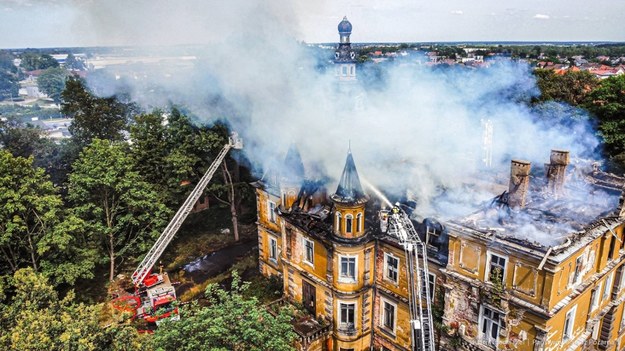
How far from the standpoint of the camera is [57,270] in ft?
89.0

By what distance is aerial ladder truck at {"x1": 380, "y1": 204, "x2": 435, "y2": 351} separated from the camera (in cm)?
2039

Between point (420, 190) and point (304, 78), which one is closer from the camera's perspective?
point (420, 190)

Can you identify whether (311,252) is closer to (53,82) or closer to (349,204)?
(349,204)

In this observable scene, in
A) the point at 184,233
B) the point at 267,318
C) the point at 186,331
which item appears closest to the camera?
the point at 186,331

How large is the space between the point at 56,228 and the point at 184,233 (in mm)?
14697

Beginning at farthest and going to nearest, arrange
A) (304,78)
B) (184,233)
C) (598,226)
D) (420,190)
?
(184,233) → (304,78) → (420,190) → (598,226)

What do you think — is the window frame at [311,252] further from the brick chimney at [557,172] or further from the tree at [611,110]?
the tree at [611,110]

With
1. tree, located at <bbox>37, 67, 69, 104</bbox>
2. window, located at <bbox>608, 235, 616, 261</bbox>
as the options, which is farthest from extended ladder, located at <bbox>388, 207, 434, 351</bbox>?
tree, located at <bbox>37, 67, 69, 104</bbox>

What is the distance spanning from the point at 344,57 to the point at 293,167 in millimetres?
15941

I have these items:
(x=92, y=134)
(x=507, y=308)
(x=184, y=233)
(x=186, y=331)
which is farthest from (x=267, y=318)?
(x=92, y=134)

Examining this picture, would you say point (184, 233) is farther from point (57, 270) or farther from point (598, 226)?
point (598, 226)

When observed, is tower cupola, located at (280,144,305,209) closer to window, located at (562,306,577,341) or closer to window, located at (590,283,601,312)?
window, located at (562,306,577,341)

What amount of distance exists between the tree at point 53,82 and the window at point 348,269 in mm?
72601

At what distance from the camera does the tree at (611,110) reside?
40.8 m
